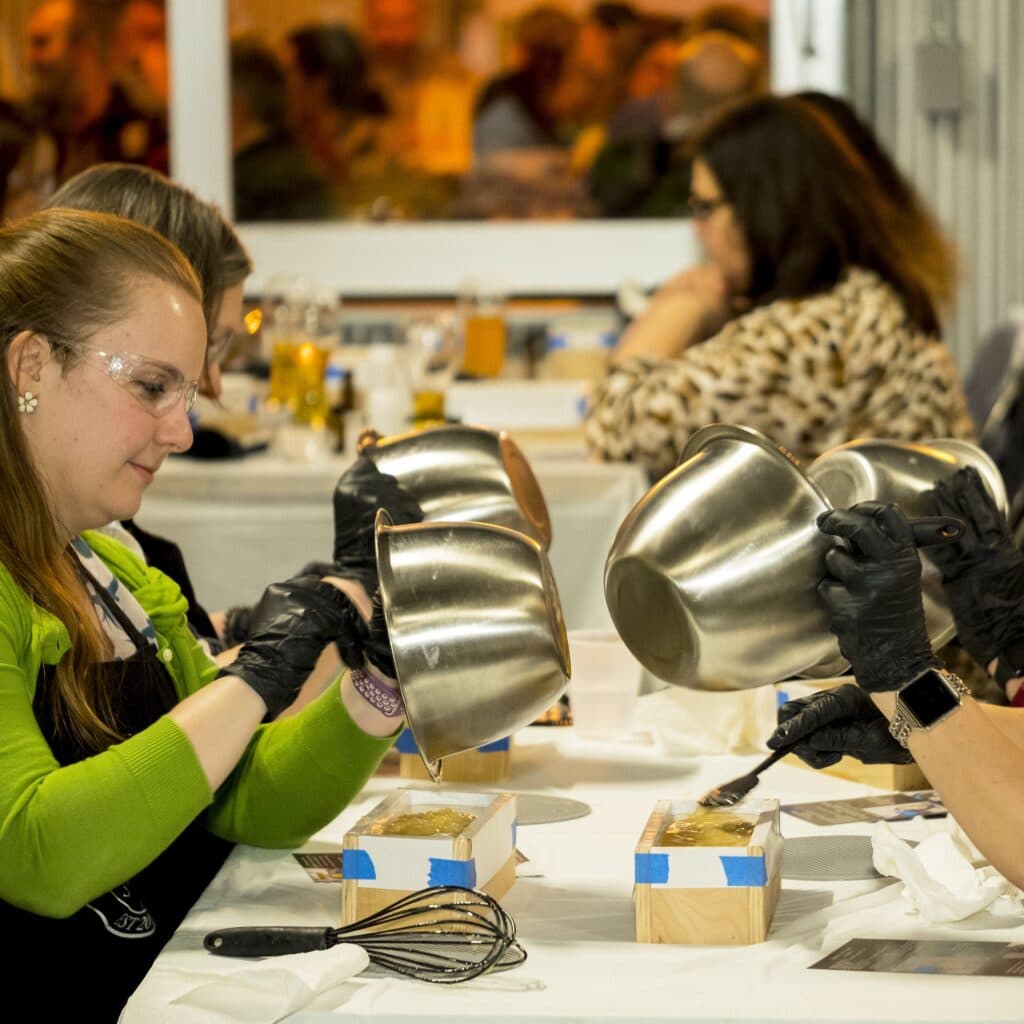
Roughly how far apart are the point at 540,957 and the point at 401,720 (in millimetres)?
350

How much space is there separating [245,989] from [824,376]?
210cm

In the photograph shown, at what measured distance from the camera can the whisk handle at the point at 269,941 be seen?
3.86ft

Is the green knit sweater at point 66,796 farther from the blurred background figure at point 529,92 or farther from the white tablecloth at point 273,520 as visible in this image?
the blurred background figure at point 529,92

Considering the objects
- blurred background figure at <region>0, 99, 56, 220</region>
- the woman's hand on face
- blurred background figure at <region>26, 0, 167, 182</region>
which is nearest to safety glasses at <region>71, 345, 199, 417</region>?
the woman's hand on face

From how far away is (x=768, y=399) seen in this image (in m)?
2.98

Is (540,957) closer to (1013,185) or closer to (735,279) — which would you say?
(735,279)

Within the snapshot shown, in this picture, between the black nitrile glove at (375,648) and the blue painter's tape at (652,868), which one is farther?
the black nitrile glove at (375,648)

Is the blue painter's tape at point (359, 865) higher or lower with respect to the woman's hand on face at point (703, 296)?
higher

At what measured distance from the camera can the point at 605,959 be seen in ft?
3.84

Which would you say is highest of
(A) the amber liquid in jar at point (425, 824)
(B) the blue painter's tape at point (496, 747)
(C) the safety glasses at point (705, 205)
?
(C) the safety glasses at point (705, 205)

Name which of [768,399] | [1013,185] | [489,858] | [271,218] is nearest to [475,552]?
[489,858]

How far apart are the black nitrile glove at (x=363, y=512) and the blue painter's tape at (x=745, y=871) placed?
1.75ft

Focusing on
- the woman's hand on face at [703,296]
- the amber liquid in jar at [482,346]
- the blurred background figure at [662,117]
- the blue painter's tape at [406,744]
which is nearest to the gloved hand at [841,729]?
the blue painter's tape at [406,744]

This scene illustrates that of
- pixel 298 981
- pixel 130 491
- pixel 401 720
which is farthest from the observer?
pixel 401 720
